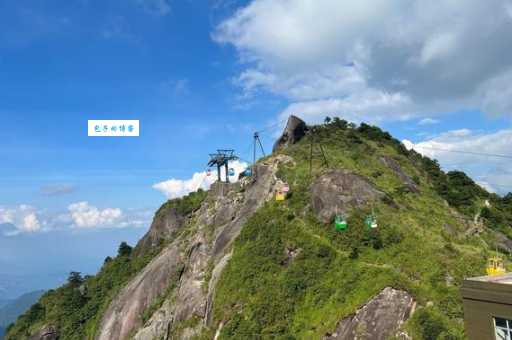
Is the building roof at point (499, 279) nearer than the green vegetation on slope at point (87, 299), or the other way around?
the building roof at point (499, 279)

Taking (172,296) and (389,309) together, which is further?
(172,296)

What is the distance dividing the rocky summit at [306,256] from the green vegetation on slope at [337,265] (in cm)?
16

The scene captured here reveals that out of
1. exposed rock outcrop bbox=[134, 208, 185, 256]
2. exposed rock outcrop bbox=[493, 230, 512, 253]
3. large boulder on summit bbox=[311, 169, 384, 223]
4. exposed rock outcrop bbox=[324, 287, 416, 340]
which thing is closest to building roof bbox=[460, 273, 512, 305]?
exposed rock outcrop bbox=[324, 287, 416, 340]

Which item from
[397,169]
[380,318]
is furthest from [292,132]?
[380,318]

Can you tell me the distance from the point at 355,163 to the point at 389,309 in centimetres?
3397

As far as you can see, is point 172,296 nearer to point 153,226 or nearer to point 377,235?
point 153,226

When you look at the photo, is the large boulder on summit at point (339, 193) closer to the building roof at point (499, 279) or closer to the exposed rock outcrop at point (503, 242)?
the exposed rock outcrop at point (503, 242)

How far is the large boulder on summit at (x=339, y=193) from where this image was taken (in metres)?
52.9

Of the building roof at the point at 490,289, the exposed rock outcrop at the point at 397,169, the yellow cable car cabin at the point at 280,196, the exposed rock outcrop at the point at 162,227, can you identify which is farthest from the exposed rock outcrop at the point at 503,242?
the exposed rock outcrop at the point at 162,227

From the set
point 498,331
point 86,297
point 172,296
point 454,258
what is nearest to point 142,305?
point 172,296

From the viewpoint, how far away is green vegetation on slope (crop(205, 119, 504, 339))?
128ft

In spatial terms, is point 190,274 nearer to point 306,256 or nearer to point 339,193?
point 306,256

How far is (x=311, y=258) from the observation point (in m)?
47.9

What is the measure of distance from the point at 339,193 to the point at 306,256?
1023cm
